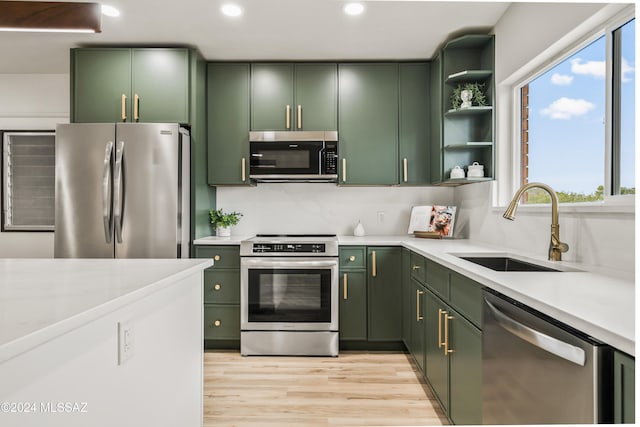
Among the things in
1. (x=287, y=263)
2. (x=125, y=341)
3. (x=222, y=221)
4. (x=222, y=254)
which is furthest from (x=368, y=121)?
(x=125, y=341)

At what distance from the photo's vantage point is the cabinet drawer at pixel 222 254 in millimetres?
3188

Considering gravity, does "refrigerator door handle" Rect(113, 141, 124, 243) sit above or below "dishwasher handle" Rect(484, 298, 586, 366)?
above

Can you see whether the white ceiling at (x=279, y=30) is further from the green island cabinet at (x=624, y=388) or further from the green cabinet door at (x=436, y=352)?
the green island cabinet at (x=624, y=388)

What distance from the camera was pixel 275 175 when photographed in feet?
11.1

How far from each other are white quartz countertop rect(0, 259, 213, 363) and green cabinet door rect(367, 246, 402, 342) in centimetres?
179

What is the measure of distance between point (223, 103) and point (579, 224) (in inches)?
110

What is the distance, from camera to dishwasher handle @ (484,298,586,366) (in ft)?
3.03

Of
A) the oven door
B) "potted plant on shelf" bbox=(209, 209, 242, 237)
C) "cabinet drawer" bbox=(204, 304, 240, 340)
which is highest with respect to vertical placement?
"potted plant on shelf" bbox=(209, 209, 242, 237)

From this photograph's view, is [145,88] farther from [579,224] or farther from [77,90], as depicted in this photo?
[579,224]

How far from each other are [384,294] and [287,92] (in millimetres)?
1914

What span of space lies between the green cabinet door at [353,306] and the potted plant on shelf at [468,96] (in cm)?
149

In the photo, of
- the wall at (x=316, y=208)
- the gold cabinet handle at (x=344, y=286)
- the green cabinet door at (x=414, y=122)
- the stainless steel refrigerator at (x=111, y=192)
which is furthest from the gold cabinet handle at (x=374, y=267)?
the stainless steel refrigerator at (x=111, y=192)

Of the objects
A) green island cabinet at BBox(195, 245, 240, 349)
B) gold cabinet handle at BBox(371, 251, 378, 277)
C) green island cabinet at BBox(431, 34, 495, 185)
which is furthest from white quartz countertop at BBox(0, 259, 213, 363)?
green island cabinet at BBox(431, 34, 495, 185)

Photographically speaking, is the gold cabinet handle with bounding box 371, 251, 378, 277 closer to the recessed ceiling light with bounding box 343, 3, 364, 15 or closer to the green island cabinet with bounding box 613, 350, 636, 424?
the recessed ceiling light with bounding box 343, 3, 364, 15
